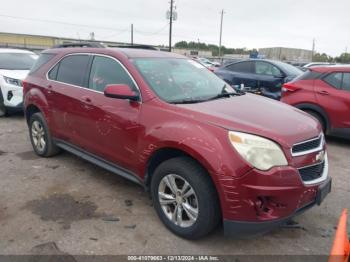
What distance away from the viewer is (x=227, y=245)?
10.4ft

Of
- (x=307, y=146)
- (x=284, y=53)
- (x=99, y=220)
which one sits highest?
(x=284, y=53)

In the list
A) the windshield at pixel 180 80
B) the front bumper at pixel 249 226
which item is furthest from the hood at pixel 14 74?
the front bumper at pixel 249 226

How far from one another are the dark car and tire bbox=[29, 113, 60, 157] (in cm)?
600

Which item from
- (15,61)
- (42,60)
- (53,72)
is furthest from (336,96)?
(15,61)

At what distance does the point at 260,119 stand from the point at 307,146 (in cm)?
48

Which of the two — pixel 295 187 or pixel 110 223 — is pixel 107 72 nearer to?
pixel 110 223

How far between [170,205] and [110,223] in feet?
2.17

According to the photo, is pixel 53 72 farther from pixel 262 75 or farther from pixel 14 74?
pixel 262 75

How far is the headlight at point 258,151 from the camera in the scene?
2746mm

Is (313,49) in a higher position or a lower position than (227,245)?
higher

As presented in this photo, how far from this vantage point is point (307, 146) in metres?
3.08

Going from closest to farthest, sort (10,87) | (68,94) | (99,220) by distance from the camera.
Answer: (99,220) → (68,94) → (10,87)

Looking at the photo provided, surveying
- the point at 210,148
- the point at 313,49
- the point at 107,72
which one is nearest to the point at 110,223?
the point at 210,148

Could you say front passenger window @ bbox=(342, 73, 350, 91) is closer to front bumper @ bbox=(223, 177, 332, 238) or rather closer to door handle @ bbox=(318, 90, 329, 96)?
door handle @ bbox=(318, 90, 329, 96)
